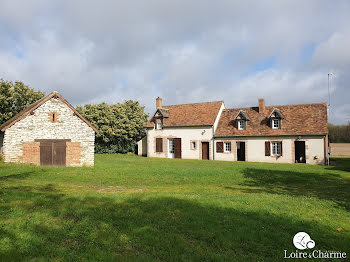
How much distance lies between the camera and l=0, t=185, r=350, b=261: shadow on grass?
185 inches

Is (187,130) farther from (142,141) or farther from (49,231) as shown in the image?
(49,231)

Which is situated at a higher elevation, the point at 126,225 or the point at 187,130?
the point at 187,130

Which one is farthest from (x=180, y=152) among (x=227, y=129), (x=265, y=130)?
(x=265, y=130)

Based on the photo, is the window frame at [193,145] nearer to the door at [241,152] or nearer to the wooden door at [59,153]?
the door at [241,152]

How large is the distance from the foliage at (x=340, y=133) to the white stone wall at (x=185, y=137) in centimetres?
4068

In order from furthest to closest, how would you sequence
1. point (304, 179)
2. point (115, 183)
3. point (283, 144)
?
point (283, 144) < point (304, 179) < point (115, 183)

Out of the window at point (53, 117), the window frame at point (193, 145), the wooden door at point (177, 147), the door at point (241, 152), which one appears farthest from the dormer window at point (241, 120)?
the window at point (53, 117)

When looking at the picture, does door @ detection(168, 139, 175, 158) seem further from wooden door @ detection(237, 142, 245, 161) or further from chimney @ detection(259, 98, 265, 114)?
chimney @ detection(259, 98, 265, 114)

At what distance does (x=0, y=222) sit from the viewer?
19.9 ft

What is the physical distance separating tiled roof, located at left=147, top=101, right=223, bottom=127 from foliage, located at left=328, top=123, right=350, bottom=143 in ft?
124

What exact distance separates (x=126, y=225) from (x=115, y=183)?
7.08 m

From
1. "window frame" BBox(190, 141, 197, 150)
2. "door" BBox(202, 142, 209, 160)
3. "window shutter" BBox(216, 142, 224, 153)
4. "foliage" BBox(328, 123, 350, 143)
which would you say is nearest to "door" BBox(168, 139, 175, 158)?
"window frame" BBox(190, 141, 197, 150)

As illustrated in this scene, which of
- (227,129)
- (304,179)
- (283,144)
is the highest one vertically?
(227,129)

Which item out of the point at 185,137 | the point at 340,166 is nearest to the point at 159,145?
the point at 185,137
